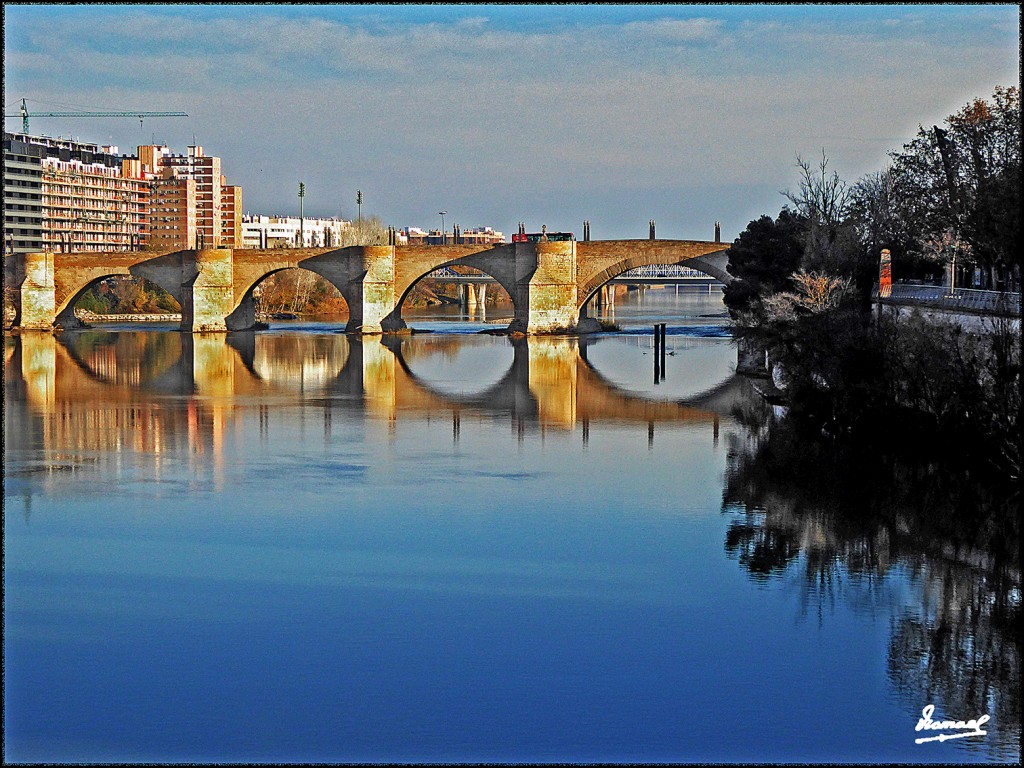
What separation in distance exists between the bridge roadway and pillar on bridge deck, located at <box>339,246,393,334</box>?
0.05 metres

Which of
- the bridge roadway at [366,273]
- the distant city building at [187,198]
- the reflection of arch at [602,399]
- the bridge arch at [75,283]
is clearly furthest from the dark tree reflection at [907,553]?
the distant city building at [187,198]

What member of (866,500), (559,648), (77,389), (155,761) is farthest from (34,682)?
(77,389)

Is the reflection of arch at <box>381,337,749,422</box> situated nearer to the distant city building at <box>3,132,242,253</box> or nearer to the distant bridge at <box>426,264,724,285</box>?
the distant bridge at <box>426,264,724,285</box>

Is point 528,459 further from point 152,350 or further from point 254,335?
point 254,335

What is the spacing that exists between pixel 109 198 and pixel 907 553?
140077mm

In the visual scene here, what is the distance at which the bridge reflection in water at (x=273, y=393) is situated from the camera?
92.4 ft

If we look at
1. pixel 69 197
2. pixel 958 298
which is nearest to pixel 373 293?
pixel 958 298

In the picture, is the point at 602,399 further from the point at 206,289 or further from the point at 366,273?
the point at 206,289

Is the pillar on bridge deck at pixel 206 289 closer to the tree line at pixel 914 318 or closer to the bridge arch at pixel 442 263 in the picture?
the bridge arch at pixel 442 263

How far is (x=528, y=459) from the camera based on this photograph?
24359mm

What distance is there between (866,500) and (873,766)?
10.1m

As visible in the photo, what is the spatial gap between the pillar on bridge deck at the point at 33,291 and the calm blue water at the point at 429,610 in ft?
151

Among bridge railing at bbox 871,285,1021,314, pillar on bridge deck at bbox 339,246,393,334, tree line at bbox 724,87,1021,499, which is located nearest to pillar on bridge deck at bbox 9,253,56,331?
pillar on bridge deck at bbox 339,246,393,334

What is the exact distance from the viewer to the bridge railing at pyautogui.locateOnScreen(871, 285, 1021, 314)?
23.5m
